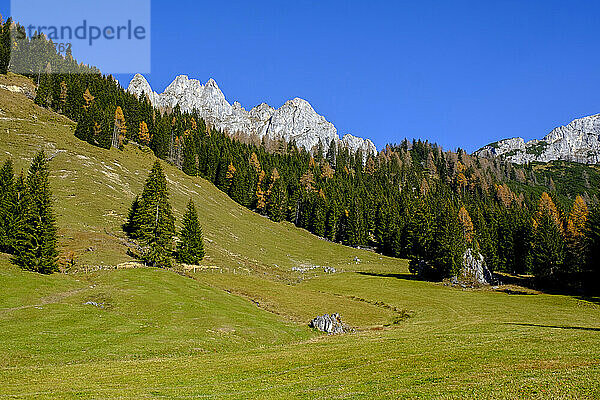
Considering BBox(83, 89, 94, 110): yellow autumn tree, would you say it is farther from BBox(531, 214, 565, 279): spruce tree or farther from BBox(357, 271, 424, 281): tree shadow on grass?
BBox(531, 214, 565, 279): spruce tree

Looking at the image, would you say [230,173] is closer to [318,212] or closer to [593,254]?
[318,212]

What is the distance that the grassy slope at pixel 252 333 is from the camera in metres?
21.4

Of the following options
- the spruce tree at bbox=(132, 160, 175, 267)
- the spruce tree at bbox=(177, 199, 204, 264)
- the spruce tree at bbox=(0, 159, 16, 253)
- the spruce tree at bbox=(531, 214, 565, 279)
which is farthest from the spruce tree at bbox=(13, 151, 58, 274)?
the spruce tree at bbox=(531, 214, 565, 279)

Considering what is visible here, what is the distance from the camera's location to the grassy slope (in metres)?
21.4

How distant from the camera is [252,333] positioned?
43.3m

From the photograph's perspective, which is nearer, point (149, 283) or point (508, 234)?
point (149, 283)

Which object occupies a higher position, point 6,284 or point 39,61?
point 39,61

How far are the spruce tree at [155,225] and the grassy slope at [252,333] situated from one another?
4952 mm

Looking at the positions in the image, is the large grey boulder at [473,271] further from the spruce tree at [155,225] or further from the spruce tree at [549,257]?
the spruce tree at [155,225]

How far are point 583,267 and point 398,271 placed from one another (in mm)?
47063

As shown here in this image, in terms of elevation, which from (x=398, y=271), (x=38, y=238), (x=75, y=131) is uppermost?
(x=75, y=131)

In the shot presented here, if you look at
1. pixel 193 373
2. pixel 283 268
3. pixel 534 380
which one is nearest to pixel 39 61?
pixel 283 268

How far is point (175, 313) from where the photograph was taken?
46875mm

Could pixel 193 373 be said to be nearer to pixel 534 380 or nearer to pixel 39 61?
pixel 534 380
